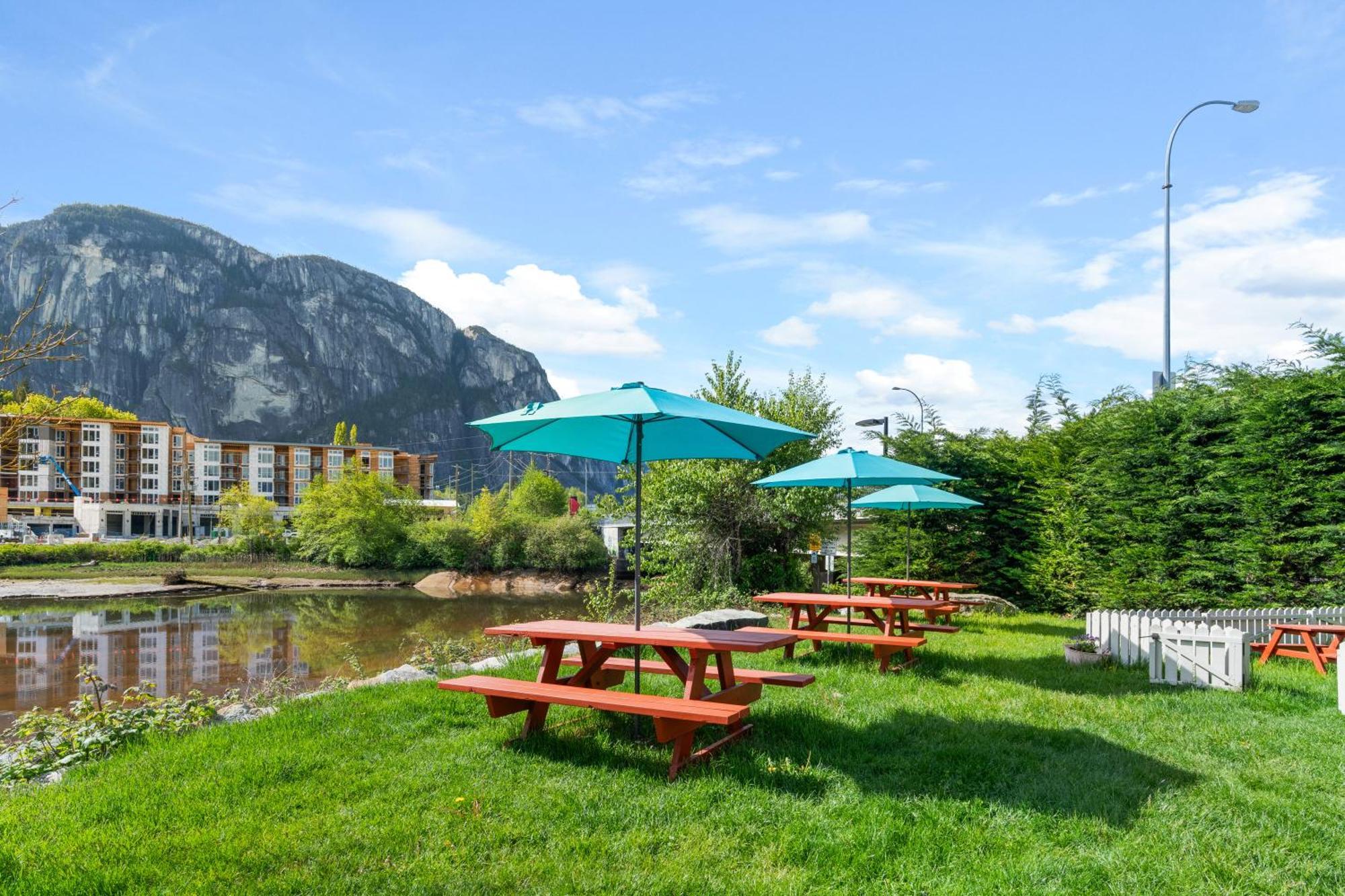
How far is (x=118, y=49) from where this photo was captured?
6.57 meters

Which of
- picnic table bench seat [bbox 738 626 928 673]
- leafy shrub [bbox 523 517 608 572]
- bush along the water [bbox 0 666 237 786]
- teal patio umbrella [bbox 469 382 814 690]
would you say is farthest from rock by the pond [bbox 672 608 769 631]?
leafy shrub [bbox 523 517 608 572]

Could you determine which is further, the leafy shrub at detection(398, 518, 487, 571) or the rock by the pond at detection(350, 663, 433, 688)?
the leafy shrub at detection(398, 518, 487, 571)

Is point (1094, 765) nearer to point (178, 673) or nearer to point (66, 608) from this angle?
point (178, 673)

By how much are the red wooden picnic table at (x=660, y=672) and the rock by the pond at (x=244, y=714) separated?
1845 mm

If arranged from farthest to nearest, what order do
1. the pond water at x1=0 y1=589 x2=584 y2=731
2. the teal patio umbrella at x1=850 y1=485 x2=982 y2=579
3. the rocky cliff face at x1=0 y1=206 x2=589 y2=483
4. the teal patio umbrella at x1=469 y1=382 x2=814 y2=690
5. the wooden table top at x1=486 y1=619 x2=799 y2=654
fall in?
the rocky cliff face at x1=0 y1=206 x2=589 y2=483
the pond water at x1=0 y1=589 x2=584 y2=731
the teal patio umbrella at x1=850 y1=485 x2=982 y2=579
the teal patio umbrella at x1=469 y1=382 x2=814 y2=690
the wooden table top at x1=486 y1=619 x2=799 y2=654

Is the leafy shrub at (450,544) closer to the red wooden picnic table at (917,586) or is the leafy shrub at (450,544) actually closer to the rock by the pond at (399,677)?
the red wooden picnic table at (917,586)

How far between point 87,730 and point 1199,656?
30.4ft

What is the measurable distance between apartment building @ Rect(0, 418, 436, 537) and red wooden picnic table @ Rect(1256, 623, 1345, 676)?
7325cm

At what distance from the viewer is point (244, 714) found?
6.57 m

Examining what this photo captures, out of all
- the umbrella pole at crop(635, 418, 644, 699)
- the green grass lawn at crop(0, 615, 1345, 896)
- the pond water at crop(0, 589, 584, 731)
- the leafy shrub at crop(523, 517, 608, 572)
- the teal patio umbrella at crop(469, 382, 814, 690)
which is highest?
the teal patio umbrella at crop(469, 382, 814, 690)

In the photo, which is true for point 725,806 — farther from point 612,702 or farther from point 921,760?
point 921,760

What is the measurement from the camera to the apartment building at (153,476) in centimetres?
8112

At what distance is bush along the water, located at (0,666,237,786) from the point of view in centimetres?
546

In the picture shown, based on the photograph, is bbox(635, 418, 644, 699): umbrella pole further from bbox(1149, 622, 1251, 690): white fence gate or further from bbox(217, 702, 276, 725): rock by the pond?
bbox(1149, 622, 1251, 690): white fence gate
